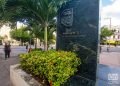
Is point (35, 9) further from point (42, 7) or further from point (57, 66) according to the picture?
point (57, 66)

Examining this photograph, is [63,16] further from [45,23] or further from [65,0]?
[45,23]

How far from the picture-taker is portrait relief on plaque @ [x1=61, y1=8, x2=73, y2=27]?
8467mm

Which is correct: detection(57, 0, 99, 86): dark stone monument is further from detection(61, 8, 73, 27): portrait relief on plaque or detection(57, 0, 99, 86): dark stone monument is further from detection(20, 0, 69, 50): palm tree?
detection(20, 0, 69, 50): palm tree

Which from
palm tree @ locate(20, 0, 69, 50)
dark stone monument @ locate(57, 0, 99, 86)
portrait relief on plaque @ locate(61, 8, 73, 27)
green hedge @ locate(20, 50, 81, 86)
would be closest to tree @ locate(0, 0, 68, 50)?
palm tree @ locate(20, 0, 69, 50)

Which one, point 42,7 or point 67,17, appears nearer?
point 67,17

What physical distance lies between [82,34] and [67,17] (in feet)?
3.79

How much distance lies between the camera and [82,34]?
7805mm

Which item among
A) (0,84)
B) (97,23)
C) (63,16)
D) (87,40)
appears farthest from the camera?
(0,84)

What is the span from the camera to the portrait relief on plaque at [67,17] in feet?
27.8

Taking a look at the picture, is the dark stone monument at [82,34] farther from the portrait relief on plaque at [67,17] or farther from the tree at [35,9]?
the tree at [35,9]

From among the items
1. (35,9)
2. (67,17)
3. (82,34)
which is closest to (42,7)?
(35,9)

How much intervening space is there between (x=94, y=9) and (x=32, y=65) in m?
2.67

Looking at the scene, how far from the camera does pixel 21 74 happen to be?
29.9 feet

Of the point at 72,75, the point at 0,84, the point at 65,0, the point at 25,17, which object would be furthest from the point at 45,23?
the point at 72,75
